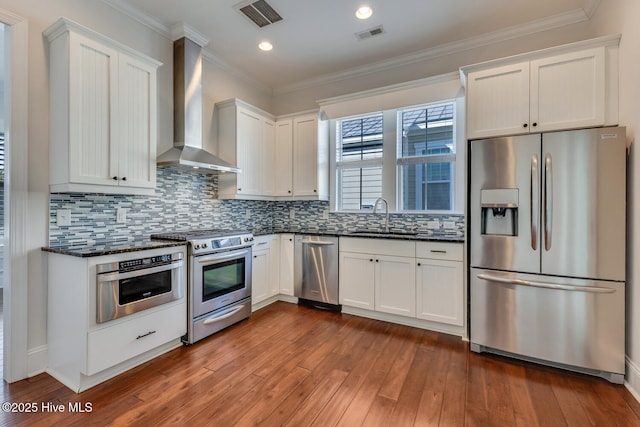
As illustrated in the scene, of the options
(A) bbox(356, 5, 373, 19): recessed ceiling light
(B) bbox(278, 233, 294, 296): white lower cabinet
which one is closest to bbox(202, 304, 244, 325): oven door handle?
(B) bbox(278, 233, 294, 296): white lower cabinet

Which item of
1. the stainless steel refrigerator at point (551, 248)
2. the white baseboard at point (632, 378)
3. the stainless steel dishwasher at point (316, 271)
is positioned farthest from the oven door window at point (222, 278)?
the white baseboard at point (632, 378)

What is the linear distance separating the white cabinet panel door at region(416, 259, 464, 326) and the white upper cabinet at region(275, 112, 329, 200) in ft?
5.44

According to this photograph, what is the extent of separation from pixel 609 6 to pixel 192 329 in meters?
4.37

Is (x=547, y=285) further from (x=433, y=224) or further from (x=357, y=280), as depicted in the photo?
(x=357, y=280)

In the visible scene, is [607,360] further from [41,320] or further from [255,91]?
[255,91]

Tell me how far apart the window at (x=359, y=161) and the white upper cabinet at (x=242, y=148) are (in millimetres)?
1050

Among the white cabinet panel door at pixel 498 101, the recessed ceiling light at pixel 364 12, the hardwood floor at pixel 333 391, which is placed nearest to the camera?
the hardwood floor at pixel 333 391

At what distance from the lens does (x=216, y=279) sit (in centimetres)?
293

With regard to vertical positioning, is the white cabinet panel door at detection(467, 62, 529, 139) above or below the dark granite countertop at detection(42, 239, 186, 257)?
above

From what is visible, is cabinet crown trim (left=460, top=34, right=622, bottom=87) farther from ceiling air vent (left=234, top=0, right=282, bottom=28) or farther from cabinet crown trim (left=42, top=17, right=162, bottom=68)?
cabinet crown trim (left=42, top=17, right=162, bottom=68)

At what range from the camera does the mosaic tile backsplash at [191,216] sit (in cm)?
238

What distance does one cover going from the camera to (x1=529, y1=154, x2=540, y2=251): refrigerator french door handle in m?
2.34

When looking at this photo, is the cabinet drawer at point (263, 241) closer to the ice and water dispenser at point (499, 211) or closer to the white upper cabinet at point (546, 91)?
the ice and water dispenser at point (499, 211)

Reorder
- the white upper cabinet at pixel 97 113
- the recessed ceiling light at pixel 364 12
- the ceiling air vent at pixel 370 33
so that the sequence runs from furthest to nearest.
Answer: the ceiling air vent at pixel 370 33, the recessed ceiling light at pixel 364 12, the white upper cabinet at pixel 97 113
